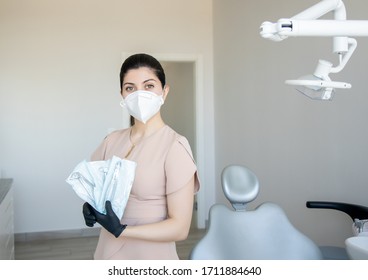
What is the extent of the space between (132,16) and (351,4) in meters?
2.42

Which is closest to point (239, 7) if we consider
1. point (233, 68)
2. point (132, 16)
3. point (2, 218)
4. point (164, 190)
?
point (233, 68)

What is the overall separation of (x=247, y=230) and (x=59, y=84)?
2912 mm

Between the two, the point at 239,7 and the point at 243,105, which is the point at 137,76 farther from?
the point at 239,7

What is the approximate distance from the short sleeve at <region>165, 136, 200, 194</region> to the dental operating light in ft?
1.12

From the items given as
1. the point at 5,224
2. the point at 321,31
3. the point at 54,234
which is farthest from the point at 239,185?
the point at 54,234

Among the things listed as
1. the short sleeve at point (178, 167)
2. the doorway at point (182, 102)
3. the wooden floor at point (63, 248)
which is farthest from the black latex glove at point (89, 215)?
the doorway at point (182, 102)

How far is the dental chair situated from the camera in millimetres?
1300

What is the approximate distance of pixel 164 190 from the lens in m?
1.01

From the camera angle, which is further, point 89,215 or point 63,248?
point 63,248

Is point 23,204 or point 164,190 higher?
point 164,190

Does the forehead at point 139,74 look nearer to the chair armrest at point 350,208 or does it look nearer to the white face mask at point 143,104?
the white face mask at point 143,104

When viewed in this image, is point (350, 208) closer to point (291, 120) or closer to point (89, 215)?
point (291, 120)

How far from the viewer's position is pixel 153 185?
100 cm
